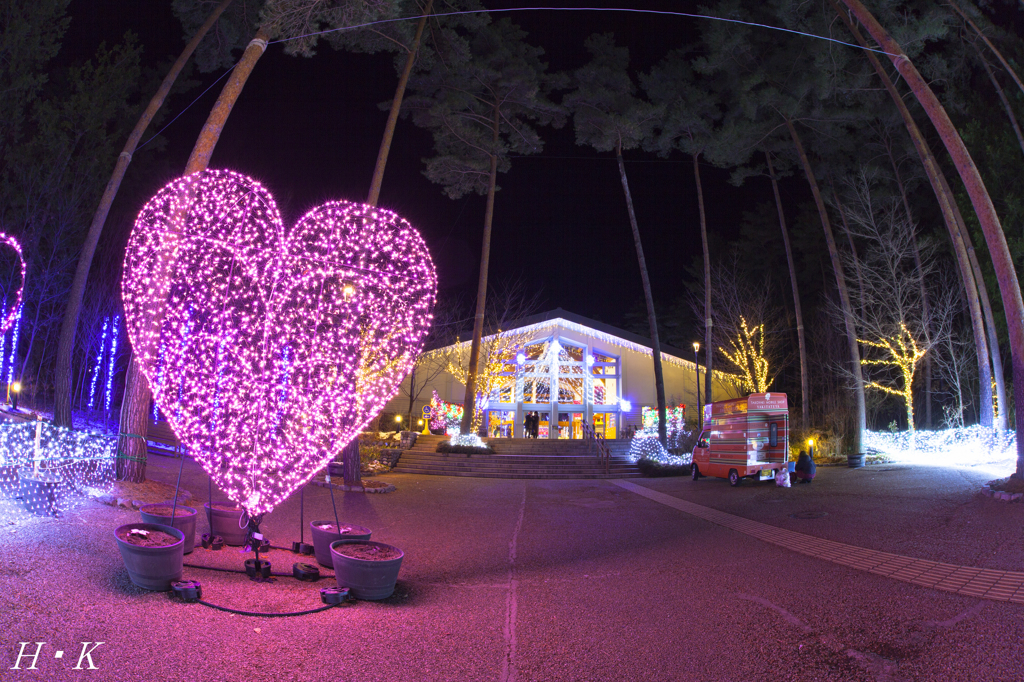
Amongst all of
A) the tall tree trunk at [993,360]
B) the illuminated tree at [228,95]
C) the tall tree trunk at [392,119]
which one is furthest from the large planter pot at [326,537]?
the tall tree trunk at [993,360]

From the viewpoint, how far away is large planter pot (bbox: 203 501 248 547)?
6.46 metres

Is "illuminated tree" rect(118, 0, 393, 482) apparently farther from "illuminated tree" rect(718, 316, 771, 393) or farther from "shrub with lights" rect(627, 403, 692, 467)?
"illuminated tree" rect(718, 316, 771, 393)

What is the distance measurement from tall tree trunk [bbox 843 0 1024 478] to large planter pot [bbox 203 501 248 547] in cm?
1294

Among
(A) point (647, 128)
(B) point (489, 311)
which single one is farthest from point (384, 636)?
(B) point (489, 311)

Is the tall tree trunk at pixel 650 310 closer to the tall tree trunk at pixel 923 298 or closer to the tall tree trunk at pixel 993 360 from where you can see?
the tall tree trunk at pixel 923 298

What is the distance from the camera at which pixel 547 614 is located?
486 cm

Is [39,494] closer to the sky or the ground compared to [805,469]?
closer to the sky

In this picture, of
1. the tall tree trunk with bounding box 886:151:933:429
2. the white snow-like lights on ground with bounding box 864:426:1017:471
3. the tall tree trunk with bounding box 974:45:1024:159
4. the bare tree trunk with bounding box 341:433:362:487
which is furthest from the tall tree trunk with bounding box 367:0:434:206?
the tall tree trunk with bounding box 886:151:933:429

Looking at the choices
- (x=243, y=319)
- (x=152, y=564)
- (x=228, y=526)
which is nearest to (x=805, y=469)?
(x=228, y=526)

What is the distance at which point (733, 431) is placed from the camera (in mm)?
15000

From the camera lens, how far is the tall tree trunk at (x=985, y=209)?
34.1ft

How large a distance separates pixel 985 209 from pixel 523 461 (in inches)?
577

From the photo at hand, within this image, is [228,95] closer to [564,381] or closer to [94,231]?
[94,231]

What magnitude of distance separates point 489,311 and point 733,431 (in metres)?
16.5
